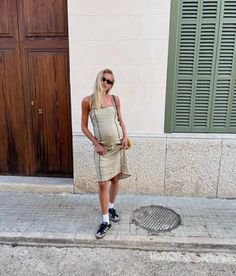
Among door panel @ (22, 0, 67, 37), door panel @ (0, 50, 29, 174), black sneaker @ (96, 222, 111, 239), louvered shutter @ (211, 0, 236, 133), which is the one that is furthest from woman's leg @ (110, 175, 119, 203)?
door panel @ (22, 0, 67, 37)

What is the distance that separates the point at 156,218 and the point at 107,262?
93 centimetres

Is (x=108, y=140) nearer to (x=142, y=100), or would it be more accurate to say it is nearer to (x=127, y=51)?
(x=142, y=100)

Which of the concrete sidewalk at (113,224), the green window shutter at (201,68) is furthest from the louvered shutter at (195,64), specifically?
the concrete sidewalk at (113,224)

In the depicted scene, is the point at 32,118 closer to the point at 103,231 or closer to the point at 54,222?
the point at 54,222

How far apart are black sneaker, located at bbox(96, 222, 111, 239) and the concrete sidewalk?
0.05 metres

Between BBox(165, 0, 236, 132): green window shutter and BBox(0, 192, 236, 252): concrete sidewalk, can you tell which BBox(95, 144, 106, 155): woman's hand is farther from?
BBox(165, 0, 236, 132): green window shutter

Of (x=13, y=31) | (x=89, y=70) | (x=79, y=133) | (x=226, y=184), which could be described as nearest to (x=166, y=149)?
(x=226, y=184)

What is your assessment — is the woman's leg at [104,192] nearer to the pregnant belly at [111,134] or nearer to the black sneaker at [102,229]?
the black sneaker at [102,229]

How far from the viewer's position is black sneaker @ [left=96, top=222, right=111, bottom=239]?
2977mm

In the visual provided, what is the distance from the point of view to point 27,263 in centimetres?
271

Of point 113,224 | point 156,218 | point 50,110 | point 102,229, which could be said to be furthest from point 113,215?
point 50,110

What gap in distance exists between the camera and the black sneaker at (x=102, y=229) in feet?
9.77

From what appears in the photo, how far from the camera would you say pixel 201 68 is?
3.61 metres

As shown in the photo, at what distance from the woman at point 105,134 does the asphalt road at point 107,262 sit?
30cm
